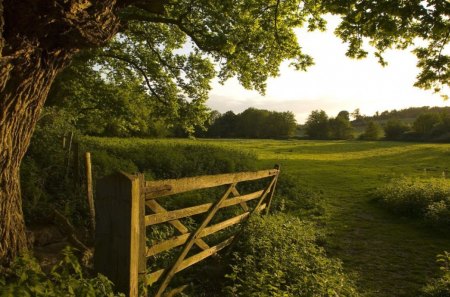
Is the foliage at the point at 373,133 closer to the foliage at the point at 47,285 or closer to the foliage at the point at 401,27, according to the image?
the foliage at the point at 401,27

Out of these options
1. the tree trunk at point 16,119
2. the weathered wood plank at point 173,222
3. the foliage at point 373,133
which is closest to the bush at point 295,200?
the weathered wood plank at point 173,222

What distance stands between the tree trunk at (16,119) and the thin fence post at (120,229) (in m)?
1.44

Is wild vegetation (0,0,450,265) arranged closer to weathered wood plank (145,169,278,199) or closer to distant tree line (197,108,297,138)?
weathered wood plank (145,169,278,199)

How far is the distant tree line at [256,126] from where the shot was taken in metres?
103

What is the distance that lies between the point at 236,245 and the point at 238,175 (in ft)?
5.64

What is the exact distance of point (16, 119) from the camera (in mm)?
4902

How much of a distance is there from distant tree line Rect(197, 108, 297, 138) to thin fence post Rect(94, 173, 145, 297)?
9479 centimetres

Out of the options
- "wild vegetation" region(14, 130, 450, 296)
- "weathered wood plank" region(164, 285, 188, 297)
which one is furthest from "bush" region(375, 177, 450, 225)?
"weathered wood plank" region(164, 285, 188, 297)

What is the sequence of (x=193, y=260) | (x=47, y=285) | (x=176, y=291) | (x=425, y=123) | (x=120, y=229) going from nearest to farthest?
(x=47, y=285) < (x=120, y=229) < (x=176, y=291) < (x=193, y=260) < (x=425, y=123)

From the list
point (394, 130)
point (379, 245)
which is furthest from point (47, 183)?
point (394, 130)

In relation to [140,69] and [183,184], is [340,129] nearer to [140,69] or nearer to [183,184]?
[140,69]

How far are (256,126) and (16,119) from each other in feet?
327

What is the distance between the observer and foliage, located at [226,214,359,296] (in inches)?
244

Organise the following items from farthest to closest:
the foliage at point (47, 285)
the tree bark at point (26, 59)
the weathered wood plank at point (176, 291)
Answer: the weathered wood plank at point (176, 291)
the tree bark at point (26, 59)
the foliage at point (47, 285)
